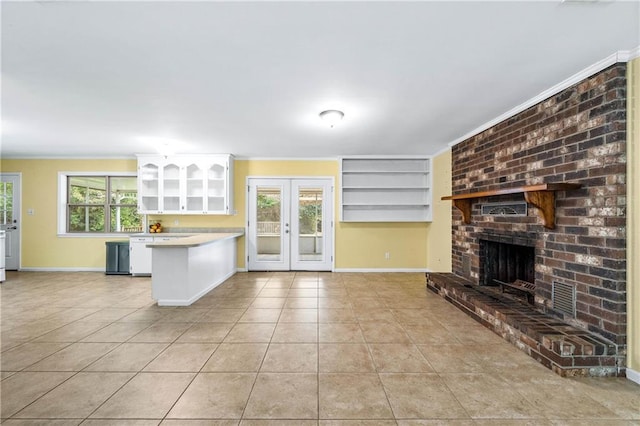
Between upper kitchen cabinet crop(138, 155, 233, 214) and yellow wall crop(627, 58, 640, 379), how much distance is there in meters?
5.23

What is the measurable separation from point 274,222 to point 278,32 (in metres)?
4.29

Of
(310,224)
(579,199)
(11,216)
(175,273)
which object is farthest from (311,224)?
(11,216)

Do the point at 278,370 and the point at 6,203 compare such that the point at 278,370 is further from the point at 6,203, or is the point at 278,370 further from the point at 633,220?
the point at 6,203

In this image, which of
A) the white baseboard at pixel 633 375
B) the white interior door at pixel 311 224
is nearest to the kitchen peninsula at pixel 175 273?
the white interior door at pixel 311 224

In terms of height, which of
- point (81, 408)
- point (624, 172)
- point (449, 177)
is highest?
point (449, 177)

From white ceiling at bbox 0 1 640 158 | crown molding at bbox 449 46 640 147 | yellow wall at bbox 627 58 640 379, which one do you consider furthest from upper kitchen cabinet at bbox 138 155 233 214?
yellow wall at bbox 627 58 640 379

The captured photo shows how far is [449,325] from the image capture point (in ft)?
9.82

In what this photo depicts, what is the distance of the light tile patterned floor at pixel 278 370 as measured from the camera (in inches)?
66.3

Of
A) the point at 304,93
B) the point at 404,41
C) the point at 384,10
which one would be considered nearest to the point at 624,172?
the point at 404,41

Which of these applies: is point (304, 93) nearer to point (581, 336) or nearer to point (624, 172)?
point (624, 172)

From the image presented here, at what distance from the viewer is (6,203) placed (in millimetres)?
5699

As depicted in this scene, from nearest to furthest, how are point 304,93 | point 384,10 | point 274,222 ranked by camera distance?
1. point 384,10
2. point 304,93
3. point 274,222

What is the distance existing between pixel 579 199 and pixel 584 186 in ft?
0.36

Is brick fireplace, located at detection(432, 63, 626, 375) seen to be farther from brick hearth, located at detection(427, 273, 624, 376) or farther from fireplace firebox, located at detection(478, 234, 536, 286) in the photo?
fireplace firebox, located at detection(478, 234, 536, 286)
